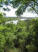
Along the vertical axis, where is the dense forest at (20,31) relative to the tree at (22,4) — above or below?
below

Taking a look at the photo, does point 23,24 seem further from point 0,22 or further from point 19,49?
point 0,22

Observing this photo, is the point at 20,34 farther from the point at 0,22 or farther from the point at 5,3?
the point at 5,3

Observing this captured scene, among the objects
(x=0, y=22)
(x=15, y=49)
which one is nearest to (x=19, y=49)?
(x=15, y=49)

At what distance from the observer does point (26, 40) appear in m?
27.2

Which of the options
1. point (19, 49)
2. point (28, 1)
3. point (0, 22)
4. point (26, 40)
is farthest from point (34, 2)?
point (19, 49)

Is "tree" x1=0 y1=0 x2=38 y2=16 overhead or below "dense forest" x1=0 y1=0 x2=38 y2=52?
overhead

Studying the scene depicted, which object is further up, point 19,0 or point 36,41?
point 19,0

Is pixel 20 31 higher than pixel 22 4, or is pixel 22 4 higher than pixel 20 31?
pixel 22 4

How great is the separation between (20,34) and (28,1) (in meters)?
22.7

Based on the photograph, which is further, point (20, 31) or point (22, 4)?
point (20, 31)

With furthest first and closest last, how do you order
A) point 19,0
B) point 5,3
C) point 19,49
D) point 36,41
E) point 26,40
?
point 19,49 < point 26,40 < point 36,41 < point 5,3 < point 19,0

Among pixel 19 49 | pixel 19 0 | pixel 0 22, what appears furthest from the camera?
pixel 19 49

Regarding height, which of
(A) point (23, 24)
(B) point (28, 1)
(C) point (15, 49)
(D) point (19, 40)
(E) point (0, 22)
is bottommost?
(C) point (15, 49)

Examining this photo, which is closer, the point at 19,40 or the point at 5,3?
the point at 5,3
